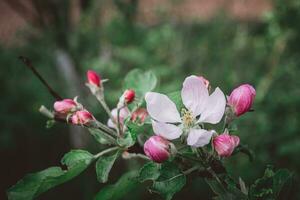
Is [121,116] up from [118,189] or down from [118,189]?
up

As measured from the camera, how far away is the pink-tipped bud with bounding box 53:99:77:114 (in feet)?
2.72

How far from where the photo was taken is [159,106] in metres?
0.83

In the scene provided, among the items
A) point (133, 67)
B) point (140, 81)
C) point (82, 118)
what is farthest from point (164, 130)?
point (133, 67)

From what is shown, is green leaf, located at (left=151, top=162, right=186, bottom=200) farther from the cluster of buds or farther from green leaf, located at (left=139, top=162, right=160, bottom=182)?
the cluster of buds

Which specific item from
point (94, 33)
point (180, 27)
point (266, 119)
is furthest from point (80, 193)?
point (180, 27)

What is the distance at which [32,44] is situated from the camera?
383 cm

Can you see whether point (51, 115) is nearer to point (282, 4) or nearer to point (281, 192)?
point (281, 192)

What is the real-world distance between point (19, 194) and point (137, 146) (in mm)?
243

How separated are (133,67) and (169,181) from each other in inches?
97.9

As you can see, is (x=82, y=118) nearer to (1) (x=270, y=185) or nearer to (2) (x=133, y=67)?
(1) (x=270, y=185)

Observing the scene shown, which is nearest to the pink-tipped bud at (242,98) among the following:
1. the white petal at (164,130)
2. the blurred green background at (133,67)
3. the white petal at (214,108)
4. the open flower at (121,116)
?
the white petal at (214,108)

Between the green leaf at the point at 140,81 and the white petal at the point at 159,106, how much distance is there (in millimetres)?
175

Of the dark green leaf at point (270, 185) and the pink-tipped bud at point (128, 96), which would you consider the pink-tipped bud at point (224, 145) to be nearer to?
the dark green leaf at point (270, 185)

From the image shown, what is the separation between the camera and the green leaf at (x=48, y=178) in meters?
0.75
